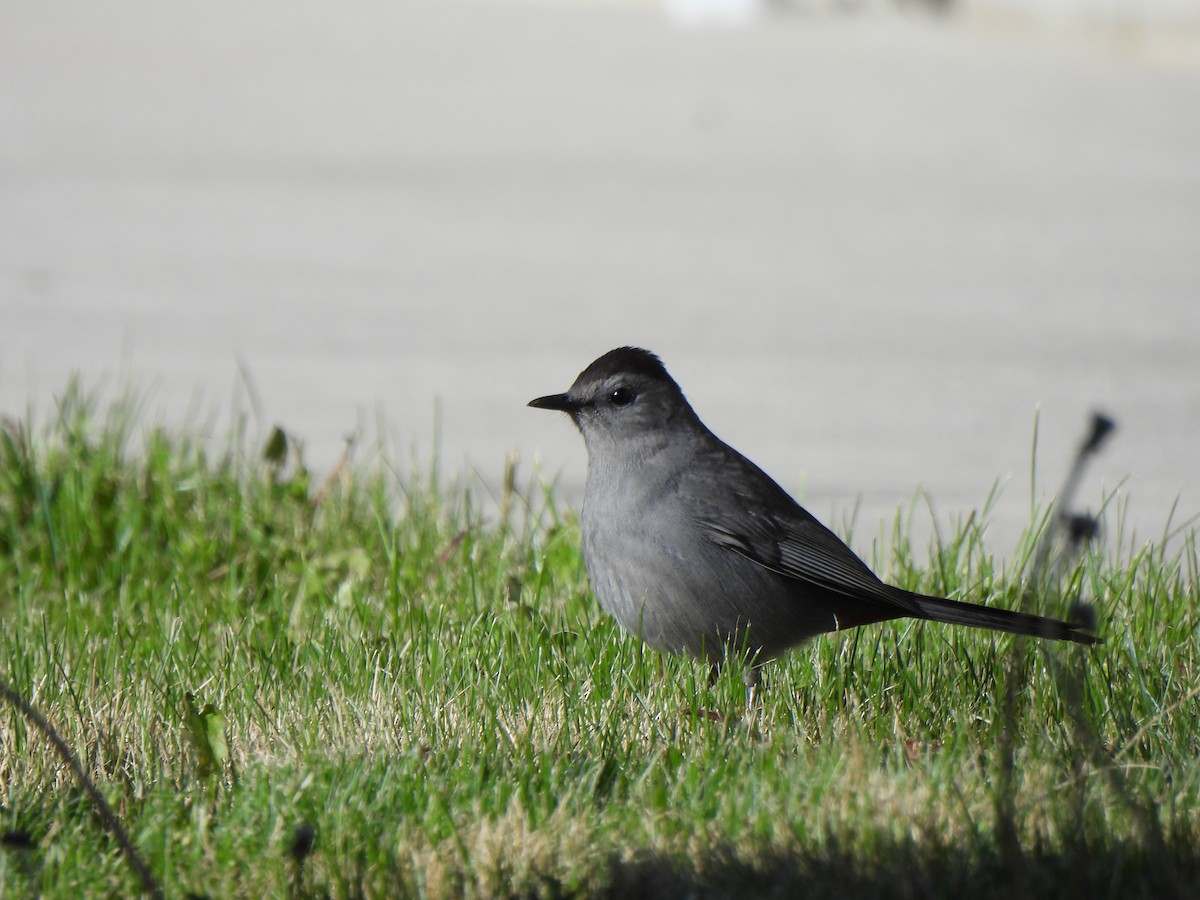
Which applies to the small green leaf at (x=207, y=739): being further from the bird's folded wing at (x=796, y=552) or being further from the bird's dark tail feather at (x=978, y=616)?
the bird's dark tail feather at (x=978, y=616)

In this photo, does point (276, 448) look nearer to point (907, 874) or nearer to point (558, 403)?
point (558, 403)

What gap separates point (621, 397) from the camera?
4477mm

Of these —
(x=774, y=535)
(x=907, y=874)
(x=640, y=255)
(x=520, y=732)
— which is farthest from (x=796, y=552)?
(x=640, y=255)

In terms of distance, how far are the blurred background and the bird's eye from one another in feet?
3.43

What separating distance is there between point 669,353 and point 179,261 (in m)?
3.79

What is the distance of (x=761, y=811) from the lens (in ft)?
10.8

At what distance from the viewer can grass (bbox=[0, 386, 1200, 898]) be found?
312 cm

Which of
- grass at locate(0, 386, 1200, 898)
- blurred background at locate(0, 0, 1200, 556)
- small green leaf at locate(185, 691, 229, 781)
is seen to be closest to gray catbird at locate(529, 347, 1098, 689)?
grass at locate(0, 386, 1200, 898)

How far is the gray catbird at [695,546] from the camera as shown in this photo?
4172mm

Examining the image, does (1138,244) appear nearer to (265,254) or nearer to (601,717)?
(265,254)

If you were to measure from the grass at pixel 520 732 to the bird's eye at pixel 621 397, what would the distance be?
0.62 metres

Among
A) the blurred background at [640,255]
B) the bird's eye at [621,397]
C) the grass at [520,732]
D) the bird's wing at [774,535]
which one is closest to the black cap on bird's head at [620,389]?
the bird's eye at [621,397]

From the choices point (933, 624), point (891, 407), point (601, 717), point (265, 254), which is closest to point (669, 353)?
point (891, 407)

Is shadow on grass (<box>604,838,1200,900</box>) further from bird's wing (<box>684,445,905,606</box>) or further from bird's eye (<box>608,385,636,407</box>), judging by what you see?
bird's eye (<box>608,385,636,407</box>)
